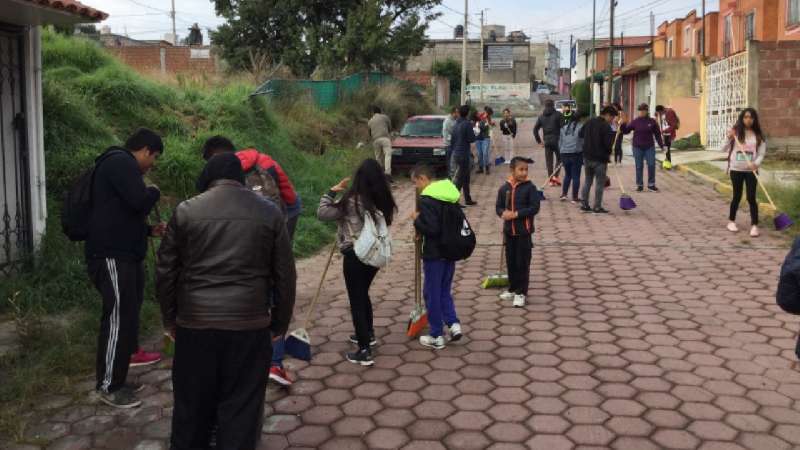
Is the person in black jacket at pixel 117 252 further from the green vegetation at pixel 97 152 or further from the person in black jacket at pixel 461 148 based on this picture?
the person in black jacket at pixel 461 148

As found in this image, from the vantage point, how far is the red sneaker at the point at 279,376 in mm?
4777

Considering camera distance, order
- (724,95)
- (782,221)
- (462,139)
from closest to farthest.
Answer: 1. (782,221)
2. (462,139)
3. (724,95)

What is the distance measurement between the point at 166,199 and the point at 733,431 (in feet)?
24.9

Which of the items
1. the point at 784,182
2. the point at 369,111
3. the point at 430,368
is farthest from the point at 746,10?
the point at 430,368

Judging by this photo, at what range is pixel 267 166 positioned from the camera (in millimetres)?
5145

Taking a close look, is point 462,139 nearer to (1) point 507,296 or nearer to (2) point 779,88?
(1) point 507,296

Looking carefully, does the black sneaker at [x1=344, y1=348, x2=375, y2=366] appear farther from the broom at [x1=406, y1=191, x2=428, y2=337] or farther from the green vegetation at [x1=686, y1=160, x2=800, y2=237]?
the green vegetation at [x1=686, y1=160, x2=800, y2=237]

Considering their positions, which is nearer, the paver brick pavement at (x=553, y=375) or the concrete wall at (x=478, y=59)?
the paver brick pavement at (x=553, y=375)

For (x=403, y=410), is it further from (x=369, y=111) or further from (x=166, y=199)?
(x=369, y=111)

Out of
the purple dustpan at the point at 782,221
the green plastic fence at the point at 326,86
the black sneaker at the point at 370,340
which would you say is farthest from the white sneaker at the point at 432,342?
the green plastic fence at the point at 326,86

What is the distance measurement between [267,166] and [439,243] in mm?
1377

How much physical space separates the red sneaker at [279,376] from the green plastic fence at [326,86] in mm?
10609

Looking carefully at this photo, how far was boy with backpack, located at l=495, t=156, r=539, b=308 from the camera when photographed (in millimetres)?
6637

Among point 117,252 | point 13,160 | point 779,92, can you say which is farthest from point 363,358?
point 779,92
